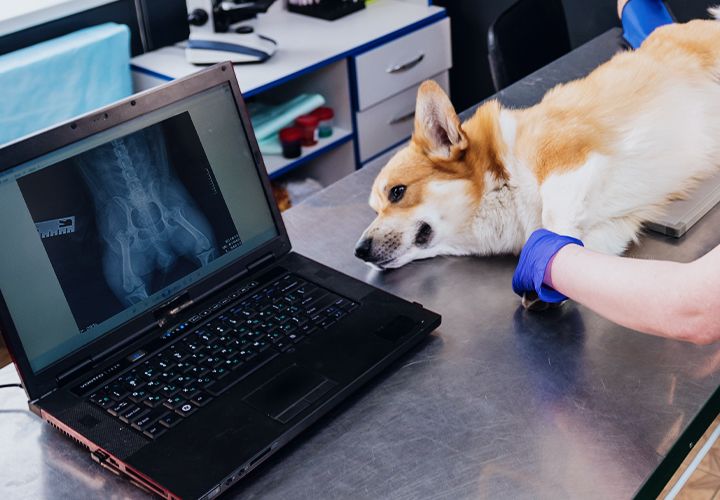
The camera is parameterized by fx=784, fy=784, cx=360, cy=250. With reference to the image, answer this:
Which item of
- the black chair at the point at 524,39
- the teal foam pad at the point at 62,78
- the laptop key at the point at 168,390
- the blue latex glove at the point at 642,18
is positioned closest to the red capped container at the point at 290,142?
the teal foam pad at the point at 62,78

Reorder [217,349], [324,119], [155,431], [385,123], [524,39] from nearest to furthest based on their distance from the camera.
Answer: [155,431]
[217,349]
[524,39]
[324,119]
[385,123]

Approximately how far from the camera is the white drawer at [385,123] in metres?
2.94

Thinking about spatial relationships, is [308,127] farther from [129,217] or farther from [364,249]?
[129,217]

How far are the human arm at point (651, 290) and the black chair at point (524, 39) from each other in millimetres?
1060

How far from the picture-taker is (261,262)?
1.14 metres

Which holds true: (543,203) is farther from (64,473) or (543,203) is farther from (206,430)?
(64,473)

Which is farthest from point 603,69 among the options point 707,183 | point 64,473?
point 64,473

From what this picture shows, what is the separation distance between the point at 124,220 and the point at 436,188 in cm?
53

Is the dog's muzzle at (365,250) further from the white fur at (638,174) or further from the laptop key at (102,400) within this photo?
the laptop key at (102,400)

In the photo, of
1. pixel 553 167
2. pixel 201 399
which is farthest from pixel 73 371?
pixel 553 167

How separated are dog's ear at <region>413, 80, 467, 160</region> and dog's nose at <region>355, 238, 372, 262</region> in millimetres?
192

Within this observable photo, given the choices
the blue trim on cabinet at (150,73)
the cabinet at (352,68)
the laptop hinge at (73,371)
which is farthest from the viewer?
the cabinet at (352,68)

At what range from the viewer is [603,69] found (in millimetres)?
1416

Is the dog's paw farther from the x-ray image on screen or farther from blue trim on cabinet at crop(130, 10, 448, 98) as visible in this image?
blue trim on cabinet at crop(130, 10, 448, 98)
